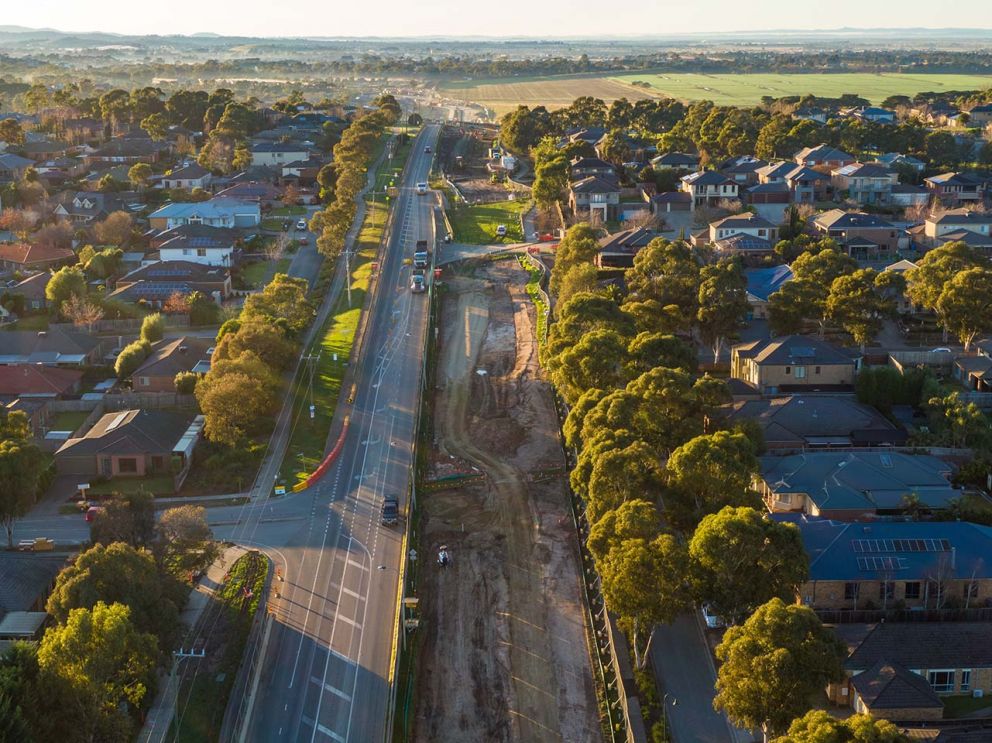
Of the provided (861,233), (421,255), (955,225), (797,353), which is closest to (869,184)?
(955,225)

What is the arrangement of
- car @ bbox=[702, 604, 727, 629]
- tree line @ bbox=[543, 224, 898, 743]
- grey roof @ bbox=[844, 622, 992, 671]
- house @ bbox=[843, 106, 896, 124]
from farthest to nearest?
1. house @ bbox=[843, 106, 896, 124]
2. car @ bbox=[702, 604, 727, 629]
3. grey roof @ bbox=[844, 622, 992, 671]
4. tree line @ bbox=[543, 224, 898, 743]

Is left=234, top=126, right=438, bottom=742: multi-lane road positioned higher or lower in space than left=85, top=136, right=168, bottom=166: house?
lower

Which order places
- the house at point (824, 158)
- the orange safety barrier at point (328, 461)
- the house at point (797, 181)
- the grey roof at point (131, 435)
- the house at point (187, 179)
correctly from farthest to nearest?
the house at point (187, 179)
the house at point (824, 158)
the house at point (797, 181)
the grey roof at point (131, 435)
the orange safety barrier at point (328, 461)

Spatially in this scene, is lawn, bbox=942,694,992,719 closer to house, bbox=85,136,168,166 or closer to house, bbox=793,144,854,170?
house, bbox=793,144,854,170

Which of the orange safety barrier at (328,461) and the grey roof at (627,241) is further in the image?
the grey roof at (627,241)

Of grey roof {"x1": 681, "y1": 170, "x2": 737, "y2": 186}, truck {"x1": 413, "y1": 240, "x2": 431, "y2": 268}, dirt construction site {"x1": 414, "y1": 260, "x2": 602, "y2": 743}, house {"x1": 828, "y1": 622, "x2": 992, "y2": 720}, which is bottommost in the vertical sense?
dirt construction site {"x1": 414, "y1": 260, "x2": 602, "y2": 743}

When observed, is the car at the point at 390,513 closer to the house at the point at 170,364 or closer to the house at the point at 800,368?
the house at the point at 170,364

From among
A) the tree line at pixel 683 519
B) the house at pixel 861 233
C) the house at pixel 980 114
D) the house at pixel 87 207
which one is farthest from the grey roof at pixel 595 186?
the house at pixel 980 114

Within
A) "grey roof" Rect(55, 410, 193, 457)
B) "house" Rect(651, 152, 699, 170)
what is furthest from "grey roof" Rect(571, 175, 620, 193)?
"grey roof" Rect(55, 410, 193, 457)
